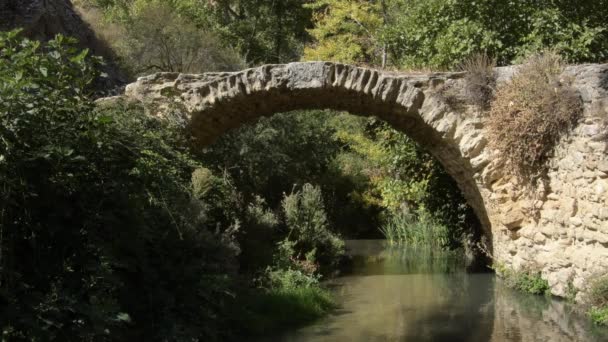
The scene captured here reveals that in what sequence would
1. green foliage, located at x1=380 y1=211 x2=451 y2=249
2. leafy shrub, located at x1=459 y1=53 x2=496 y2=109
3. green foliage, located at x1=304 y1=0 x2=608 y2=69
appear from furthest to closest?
1. green foliage, located at x1=380 y1=211 x2=451 y2=249
2. green foliage, located at x1=304 y1=0 x2=608 y2=69
3. leafy shrub, located at x1=459 y1=53 x2=496 y2=109

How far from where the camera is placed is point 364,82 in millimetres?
9133

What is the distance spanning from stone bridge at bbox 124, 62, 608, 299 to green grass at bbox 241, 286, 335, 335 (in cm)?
250

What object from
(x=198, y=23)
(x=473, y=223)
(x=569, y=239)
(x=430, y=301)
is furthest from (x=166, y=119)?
(x=198, y=23)

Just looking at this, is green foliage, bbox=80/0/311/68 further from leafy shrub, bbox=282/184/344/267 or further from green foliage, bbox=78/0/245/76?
leafy shrub, bbox=282/184/344/267

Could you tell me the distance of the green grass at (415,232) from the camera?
577 inches

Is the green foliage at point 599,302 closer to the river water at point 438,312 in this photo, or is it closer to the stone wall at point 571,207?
the river water at point 438,312

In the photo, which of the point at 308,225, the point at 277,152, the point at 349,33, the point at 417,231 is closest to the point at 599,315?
the point at 308,225

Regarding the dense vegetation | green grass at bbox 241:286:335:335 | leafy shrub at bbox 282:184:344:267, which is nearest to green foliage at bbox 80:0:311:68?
the dense vegetation

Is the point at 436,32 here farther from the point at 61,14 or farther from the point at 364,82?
the point at 61,14

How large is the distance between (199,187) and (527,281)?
454 centimetres

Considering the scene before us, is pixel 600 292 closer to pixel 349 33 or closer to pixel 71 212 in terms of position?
pixel 71 212

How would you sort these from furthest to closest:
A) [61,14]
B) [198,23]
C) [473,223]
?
1. [198,23]
2. [61,14]
3. [473,223]

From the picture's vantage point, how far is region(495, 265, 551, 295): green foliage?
9148mm

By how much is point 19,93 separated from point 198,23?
2247 centimetres
